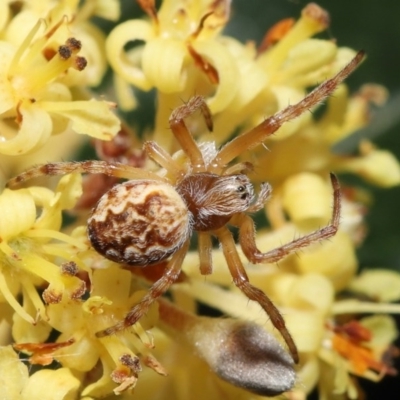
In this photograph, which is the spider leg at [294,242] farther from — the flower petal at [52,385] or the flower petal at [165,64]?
the flower petal at [52,385]

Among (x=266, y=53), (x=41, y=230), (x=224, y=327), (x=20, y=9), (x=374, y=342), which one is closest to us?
(x=41, y=230)

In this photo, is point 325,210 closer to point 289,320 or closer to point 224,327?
point 289,320

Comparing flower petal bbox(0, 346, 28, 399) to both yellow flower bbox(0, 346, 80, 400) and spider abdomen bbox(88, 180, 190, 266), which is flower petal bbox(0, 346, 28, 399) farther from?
spider abdomen bbox(88, 180, 190, 266)

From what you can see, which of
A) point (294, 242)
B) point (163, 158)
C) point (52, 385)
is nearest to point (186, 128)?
point (163, 158)

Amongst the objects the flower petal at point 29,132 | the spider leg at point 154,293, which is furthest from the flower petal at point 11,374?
the flower petal at point 29,132

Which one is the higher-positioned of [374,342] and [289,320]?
[289,320]

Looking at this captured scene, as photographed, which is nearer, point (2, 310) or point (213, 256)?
point (2, 310)

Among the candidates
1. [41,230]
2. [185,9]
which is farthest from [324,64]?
[41,230]
